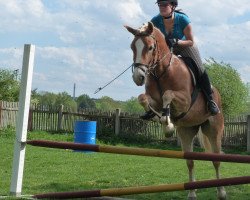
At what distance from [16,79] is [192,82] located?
2443 cm

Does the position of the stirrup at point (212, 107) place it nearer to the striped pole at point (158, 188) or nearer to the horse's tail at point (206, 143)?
the horse's tail at point (206, 143)

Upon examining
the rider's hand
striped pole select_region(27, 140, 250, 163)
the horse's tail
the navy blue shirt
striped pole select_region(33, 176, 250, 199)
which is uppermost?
the navy blue shirt

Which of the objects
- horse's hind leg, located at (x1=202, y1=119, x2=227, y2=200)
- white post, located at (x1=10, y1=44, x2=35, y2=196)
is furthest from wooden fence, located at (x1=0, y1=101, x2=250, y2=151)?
white post, located at (x1=10, y1=44, x2=35, y2=196)

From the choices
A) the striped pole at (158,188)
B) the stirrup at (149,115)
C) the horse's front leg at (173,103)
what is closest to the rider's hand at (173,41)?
the horse's front leg at (173,103)

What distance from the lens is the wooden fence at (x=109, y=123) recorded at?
21.4 metres

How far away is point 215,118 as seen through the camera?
24.7ft

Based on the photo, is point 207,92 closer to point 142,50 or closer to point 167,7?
point 167,7

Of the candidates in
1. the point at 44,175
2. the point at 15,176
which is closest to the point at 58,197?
the point at 15,176

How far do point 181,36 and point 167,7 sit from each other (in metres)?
0.53

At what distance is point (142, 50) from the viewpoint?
5.72 meters

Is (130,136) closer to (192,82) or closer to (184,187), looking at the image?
(192,82)

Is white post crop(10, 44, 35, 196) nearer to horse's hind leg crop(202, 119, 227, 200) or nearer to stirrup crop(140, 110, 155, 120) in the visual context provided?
stirrup crop(140, 110, 155, 120)

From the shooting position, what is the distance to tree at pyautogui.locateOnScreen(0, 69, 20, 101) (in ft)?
94.9

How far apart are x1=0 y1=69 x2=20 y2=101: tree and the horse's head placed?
77.9 feet
